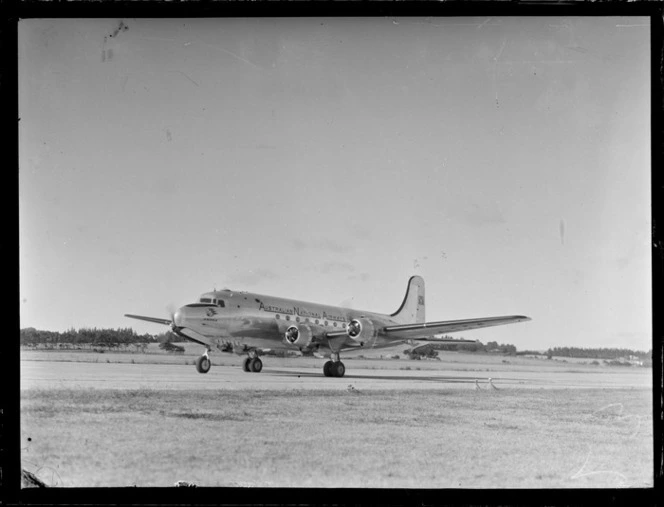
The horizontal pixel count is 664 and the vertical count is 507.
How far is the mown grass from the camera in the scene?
784 centimetres

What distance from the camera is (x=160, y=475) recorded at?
25.1 ft

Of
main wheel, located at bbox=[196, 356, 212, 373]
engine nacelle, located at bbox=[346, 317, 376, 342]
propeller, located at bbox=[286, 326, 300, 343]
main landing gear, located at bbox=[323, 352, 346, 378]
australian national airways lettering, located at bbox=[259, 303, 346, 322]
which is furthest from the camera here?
main landing gear, located at bbox=[323, 352, 346, 378]

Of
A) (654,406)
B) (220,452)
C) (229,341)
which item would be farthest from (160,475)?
(229,341)

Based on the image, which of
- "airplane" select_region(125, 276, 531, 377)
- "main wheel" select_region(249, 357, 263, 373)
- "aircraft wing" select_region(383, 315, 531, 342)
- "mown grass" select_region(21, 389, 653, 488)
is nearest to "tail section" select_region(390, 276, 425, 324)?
"aircraft wing" select_region(383, 315, 531, 342)

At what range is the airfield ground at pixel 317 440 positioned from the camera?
7.85 meters

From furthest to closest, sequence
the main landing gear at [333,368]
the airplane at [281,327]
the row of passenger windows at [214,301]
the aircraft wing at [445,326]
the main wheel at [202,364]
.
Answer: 1. the main landing gear at [333,368]
2. the main wheel at [202,364]
3. the row of passenger windows at [214,301]
4. the airplane at [281,327]
5. the aircraft wing at [445,326]

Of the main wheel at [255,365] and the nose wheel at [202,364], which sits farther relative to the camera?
the main wheel at [255,365]

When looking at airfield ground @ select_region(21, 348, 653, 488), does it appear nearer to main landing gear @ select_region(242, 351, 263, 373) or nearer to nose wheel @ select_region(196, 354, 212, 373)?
nose wheel @ select_region(196, 354, 212, 373)

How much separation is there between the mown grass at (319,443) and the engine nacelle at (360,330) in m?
9.59

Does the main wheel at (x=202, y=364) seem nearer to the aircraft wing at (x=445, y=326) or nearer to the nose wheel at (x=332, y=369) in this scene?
the nose wheel at (x=332, y=369)

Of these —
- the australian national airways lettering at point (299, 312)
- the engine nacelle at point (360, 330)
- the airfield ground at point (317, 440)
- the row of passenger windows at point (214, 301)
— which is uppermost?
the row of passenger windows at point (214, 301)

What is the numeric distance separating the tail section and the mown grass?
62.0ft

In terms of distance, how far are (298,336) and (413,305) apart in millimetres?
12397

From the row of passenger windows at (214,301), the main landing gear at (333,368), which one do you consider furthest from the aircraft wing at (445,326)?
the row of passenger windows at (214,301)
